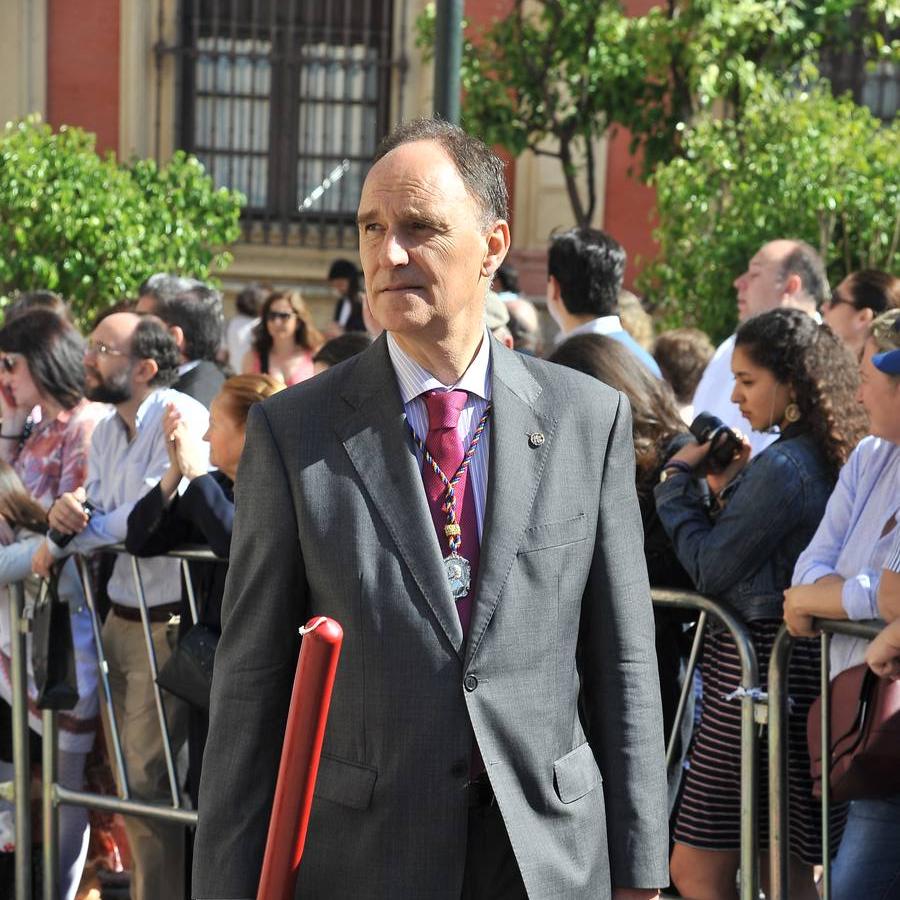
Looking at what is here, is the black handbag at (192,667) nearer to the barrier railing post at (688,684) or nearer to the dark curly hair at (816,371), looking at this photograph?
the barrier railing post at (688,684)

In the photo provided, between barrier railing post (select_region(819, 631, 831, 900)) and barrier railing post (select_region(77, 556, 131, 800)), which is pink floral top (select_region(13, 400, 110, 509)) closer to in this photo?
barrier railing post (select_region(77, 556, 131, 800))

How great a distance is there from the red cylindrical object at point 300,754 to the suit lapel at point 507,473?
0.35 m

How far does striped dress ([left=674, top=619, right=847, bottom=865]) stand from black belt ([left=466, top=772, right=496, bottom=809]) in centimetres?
171

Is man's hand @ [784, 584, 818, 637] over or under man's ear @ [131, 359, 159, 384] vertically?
under

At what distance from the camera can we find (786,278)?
6227 millimetres

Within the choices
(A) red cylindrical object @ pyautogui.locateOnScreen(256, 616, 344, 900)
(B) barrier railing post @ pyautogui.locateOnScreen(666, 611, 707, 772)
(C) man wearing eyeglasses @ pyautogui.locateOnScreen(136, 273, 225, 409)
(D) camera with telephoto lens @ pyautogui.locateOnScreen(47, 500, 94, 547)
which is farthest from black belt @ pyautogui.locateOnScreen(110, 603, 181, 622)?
(A) red cylindrical object @ pyautogui.locateOnScreen(256, 616, 344, 900)

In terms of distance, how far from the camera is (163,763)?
16.7 feet

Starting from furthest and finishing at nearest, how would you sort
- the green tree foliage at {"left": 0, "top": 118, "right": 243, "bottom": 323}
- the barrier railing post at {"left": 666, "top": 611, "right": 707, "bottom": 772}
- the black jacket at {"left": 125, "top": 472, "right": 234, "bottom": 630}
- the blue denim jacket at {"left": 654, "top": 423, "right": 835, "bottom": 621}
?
the green tree foliage at {"left": 0, "top": 118, "right": 243, "bottom": 323} < the black jacket at {"left": 125, "top": 472, "right": 234, "bottom": 630} < the barrier railing post at {"left": 666, "top": 611, "right": 707, "bottom": 772} < the blue denim jacket at {"left": 654, "top": 423, "right": 835, "bottom": 621}

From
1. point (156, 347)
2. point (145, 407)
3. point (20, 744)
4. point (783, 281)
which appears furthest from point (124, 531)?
point (783, 281)

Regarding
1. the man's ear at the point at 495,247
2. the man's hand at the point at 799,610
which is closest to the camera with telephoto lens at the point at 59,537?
the man's hand at the point at 799,610

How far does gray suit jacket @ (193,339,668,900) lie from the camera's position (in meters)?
2.54

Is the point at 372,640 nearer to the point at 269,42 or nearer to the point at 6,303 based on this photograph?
the point at 6,303

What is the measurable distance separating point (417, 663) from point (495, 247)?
699 mm

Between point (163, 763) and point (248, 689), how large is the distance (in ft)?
8.69
